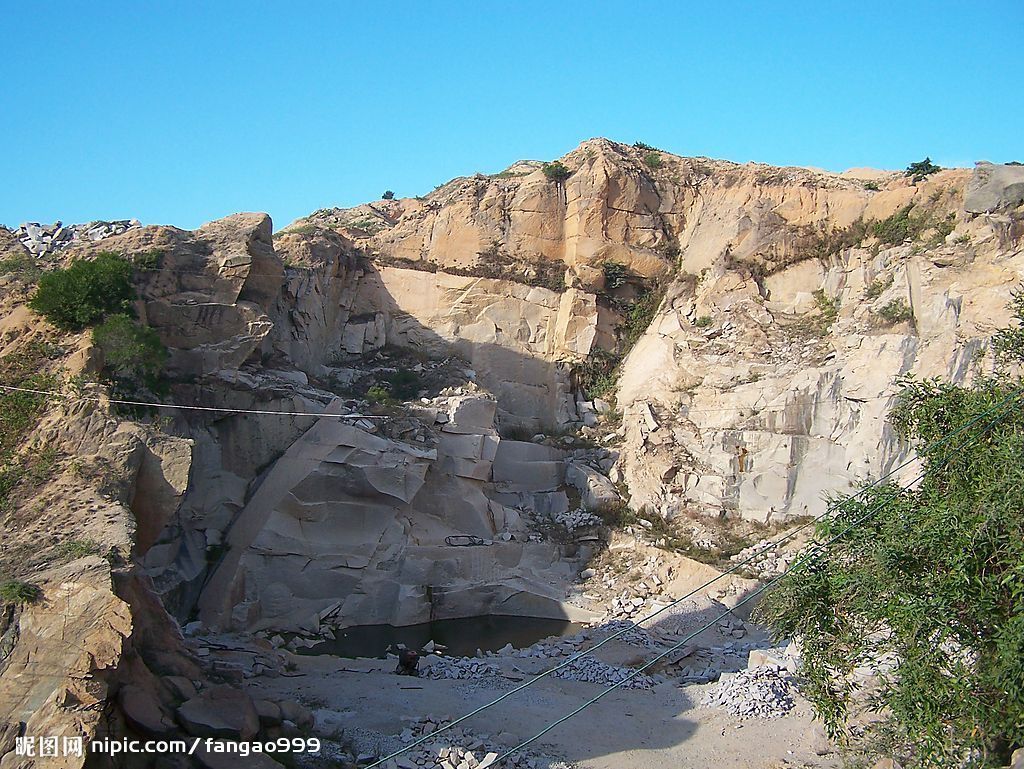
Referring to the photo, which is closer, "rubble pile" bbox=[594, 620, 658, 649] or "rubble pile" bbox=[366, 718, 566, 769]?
"rubble pile" bbox=[366, 718, 566, 769]

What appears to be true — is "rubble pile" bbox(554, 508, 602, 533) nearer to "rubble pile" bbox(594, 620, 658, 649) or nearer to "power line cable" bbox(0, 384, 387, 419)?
"rubble pile" bbox(594, 620, 658, 649)

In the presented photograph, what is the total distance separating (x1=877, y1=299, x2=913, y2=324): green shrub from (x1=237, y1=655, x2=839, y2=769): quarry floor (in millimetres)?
11168

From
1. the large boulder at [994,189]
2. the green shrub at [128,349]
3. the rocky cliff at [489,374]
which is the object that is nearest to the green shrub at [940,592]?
the rocky cliff at [489,374]

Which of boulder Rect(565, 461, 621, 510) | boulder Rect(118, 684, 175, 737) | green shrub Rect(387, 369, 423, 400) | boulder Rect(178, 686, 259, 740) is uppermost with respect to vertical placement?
green shrub Rect(387, 369, 423, 400)

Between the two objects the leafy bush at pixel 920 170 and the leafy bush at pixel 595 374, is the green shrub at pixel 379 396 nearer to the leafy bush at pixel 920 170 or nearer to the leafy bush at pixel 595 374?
the leafy bush at pixel 595 374

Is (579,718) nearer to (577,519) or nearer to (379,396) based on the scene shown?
(577,519)

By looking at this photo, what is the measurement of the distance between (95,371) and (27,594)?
6.35 metres

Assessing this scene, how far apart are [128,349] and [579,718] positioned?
10.2 metres

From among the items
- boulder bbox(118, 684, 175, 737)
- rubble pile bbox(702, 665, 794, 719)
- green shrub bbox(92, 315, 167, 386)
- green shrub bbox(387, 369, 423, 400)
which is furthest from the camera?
green shrub bbox(387, 369, 423, 400)

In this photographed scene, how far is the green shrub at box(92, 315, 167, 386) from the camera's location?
15.4m

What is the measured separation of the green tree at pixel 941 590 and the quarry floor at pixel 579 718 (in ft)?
10.3

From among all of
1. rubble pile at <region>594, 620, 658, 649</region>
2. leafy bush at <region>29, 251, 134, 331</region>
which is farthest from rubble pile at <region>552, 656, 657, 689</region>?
leafy bush at <region>29, 251, 134, 331</region>

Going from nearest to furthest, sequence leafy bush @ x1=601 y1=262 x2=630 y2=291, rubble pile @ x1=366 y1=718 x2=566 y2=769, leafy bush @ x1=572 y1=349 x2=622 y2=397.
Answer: rubble pile @ x1=366 y1=718 x2=566 y2=769 < leafy bush @ x1=572 y1=349 x2=622 y2=397 < leafy bush @ x1=601 y1=262 x2=630 y2=291

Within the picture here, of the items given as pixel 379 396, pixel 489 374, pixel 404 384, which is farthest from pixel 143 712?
pixel 489 374
